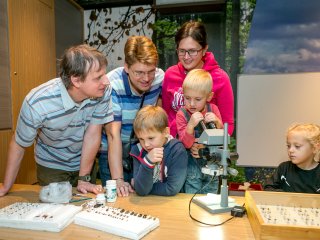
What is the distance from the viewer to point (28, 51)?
9.26ft

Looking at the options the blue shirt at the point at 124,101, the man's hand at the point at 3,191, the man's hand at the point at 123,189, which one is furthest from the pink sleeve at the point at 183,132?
the man's hand at the point at 3,191

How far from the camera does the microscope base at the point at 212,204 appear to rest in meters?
1.27

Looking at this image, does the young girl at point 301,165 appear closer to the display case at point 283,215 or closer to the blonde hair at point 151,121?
the display case at point 283,215

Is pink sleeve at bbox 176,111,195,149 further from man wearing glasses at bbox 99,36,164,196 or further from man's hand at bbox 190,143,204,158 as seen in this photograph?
man wearing glasses at bbox 99,36,164,196

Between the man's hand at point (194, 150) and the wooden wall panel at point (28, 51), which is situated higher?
the wooden wall panel at point (28, 51)

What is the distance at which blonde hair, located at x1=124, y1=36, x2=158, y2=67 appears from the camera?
1.66m

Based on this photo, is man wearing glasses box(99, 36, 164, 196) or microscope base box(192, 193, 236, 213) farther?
man wearing glasses box(99, 36, 164, 196)

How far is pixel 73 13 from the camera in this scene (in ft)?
12.1

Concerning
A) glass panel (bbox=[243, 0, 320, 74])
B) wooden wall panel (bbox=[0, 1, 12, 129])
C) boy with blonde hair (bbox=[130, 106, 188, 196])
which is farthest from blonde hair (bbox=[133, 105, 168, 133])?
glass panel (bbox=[243, 0, 320, 74])

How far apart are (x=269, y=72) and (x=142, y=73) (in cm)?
224

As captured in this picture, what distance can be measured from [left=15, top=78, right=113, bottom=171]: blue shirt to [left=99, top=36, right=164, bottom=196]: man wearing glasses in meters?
0.14

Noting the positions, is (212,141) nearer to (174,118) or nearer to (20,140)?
(174,118)

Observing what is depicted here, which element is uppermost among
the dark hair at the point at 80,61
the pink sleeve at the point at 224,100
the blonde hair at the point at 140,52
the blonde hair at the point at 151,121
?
the blonde hair at the point at 140,52

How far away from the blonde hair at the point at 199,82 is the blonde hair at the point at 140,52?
229 millimetres
